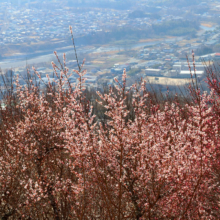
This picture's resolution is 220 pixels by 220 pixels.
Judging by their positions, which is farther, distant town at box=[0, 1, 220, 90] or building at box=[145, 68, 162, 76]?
distant town at box=[0, 1, 220, 90]

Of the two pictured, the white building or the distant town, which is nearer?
the white building

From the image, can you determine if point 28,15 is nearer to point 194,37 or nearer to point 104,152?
point 194,37

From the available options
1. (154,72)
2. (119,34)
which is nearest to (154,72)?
(154,72)

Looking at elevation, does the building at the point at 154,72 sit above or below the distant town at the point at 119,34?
below

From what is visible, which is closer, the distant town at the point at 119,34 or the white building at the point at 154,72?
the white building at the point at 154,72

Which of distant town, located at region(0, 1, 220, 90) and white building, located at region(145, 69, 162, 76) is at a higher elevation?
distant town, located at region(0, 1, 220, 90)

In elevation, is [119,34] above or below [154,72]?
above

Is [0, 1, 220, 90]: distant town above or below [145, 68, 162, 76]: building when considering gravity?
above

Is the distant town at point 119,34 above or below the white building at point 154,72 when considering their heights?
above

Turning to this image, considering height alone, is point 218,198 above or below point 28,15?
below

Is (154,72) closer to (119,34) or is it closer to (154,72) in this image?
(154,72)

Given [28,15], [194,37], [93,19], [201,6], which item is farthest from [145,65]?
[201,6]
